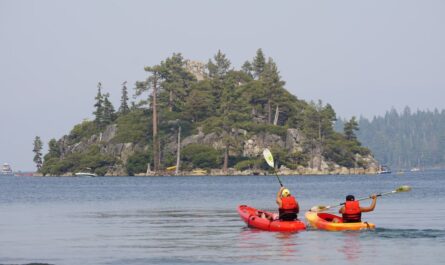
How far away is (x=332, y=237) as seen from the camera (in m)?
40.1

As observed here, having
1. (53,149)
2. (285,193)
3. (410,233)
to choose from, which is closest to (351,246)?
(410,233)

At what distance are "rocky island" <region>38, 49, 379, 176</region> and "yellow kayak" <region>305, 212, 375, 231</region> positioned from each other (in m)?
109

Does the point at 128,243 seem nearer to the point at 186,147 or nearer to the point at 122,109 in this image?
the point at 186,147

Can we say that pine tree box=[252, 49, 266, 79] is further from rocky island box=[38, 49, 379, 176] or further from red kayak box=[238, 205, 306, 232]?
red kayak box=[238, 205, 306, 232]

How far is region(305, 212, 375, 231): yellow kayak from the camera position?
135 feet

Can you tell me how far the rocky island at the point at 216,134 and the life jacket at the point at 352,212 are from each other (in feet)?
366

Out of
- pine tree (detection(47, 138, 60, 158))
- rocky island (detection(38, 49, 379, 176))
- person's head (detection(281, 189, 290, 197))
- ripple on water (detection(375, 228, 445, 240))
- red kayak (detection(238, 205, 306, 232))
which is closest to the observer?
ripple on water (detection(375, 228, 445, 240))

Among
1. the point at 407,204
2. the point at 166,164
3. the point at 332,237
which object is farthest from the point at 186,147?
the point at 332,237

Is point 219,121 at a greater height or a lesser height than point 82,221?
greater

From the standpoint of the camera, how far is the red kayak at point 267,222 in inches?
1650

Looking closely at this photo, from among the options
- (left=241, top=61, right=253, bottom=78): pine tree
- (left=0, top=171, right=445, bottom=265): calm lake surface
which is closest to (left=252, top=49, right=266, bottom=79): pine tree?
(left=241, top=61, right=253, bottom=78): pine tree

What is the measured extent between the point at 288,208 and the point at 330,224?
2.20 meters

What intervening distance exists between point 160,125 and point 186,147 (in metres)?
8.42

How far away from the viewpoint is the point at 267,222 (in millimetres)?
43281
